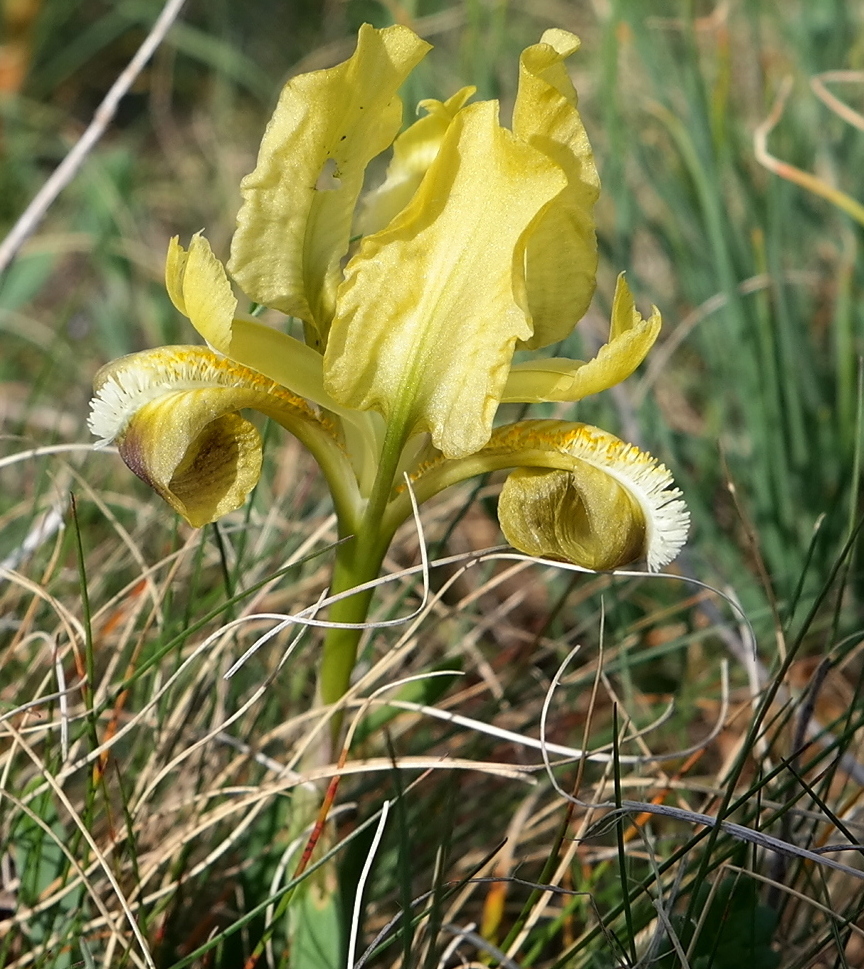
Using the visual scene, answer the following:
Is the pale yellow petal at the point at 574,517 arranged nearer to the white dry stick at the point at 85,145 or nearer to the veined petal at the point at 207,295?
the veined petal at the point at 207,295

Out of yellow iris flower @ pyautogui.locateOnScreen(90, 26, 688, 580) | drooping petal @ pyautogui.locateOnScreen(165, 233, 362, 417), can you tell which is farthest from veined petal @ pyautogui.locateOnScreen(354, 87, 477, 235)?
drooping petal @ pyautogui.locateOnScreen(165, 233, 362, 417)

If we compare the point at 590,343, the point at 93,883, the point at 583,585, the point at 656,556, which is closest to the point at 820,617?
the point at 583,585

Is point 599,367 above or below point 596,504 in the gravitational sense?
above

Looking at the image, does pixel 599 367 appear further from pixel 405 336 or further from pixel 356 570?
pixel 356 570

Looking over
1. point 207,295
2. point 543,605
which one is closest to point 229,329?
point 207,295

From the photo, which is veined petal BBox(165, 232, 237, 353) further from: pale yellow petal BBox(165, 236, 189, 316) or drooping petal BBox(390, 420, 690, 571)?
drooping petal BBox(390, 420, 690, 571)

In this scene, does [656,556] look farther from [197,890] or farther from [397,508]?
[197,890]

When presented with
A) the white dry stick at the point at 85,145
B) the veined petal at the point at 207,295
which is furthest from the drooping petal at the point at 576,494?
the white dry stick at the point at 85,145
